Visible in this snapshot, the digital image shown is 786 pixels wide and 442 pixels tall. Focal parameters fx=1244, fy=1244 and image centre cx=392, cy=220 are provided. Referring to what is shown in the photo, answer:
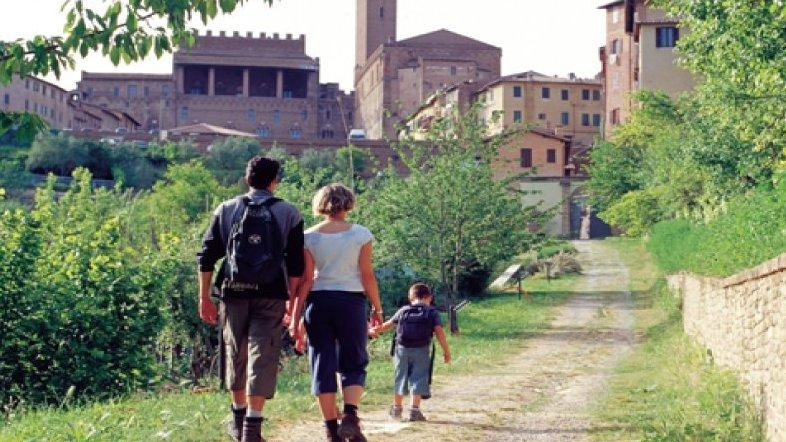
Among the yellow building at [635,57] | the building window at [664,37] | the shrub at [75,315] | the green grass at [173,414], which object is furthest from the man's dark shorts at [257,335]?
the building window at [664,37]

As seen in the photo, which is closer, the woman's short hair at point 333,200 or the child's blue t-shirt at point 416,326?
the woman's short hair at point 333,200

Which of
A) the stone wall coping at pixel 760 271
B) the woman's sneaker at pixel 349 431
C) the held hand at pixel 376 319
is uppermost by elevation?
the stone wall coping at pixel 760 271

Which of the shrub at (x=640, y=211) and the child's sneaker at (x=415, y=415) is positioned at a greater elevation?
the shrub at (x=640, y=211)

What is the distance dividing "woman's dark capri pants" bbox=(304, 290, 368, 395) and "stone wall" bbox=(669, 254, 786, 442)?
277 cm

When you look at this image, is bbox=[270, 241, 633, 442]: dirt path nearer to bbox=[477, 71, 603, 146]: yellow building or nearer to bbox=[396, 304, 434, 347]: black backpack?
bbox=[396, 304, 434, 347]: black backpack

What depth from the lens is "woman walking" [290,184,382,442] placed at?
7.62 meters

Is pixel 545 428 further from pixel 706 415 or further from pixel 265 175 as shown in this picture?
pixel 265 175

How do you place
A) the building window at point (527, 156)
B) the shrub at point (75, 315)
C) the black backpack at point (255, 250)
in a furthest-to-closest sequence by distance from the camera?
the building window at point (527, 156) < the shrub at point (75, 315) < the black backpack at point (255, 250)

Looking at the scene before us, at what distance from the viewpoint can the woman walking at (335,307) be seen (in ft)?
25.0

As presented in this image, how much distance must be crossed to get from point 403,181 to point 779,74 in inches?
446

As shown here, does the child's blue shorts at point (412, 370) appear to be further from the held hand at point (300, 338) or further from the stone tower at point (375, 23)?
the stone tower at point (375, 23)

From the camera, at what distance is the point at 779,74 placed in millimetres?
15211

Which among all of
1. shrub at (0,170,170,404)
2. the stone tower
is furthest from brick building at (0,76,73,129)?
shrub at (0,170,170,404)

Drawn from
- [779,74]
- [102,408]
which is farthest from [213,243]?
[779,74]
